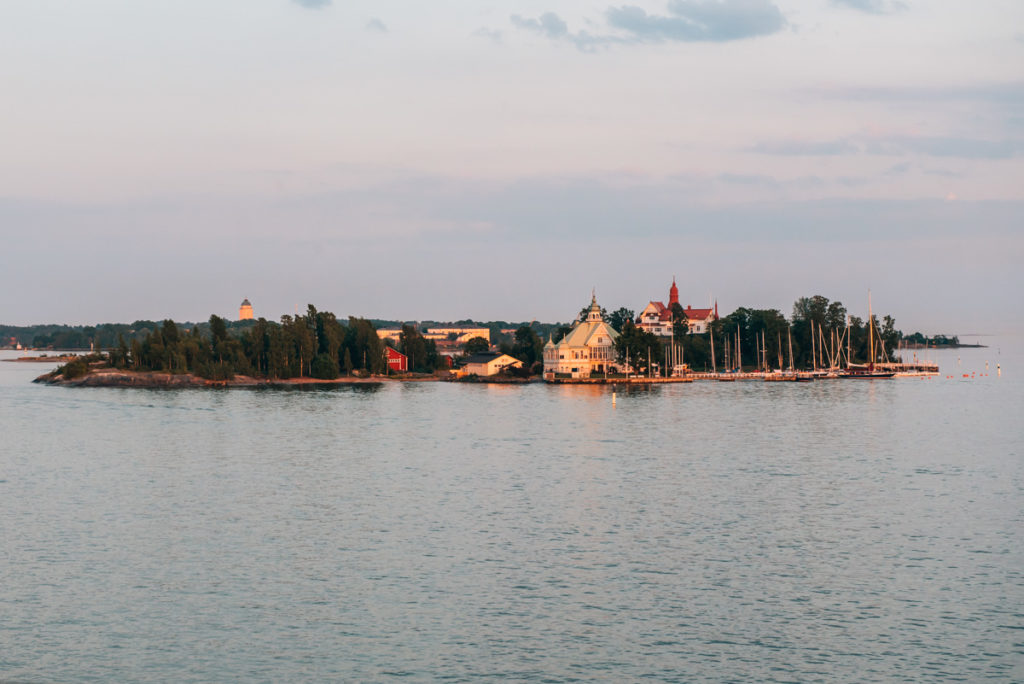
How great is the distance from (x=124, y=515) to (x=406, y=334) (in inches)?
5359

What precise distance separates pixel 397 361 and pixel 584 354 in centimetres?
3303

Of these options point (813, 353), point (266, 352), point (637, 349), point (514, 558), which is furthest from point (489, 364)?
point (514, 558)

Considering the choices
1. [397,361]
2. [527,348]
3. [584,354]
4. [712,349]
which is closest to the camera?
[584,354]

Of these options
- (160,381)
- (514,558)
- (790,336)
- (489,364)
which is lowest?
(514,558)

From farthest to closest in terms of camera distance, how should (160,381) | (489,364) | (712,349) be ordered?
(712,349)
(489,364)
(160,381)

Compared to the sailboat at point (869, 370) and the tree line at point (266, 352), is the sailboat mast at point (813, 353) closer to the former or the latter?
the sailboat at point (869, 370)

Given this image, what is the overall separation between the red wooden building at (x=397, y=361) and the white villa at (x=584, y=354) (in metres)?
25.0

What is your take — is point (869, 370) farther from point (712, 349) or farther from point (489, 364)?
point (489, 364)

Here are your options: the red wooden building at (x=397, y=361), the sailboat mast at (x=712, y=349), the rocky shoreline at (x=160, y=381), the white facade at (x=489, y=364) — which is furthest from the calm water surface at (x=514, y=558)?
the sailboat mast at (x=712, y=349)

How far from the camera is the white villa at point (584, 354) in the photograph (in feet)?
552

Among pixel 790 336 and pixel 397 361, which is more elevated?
pixel 790 336

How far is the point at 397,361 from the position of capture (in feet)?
586

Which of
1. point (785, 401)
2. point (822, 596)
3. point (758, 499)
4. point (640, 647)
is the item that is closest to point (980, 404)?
point (785, 401)

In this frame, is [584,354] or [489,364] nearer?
[584,354]
